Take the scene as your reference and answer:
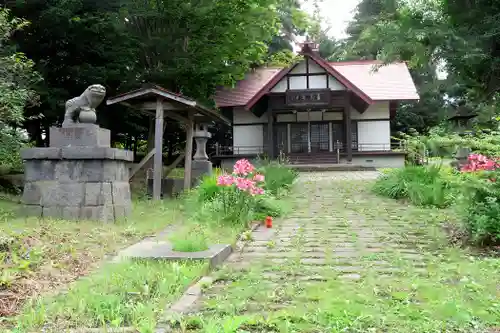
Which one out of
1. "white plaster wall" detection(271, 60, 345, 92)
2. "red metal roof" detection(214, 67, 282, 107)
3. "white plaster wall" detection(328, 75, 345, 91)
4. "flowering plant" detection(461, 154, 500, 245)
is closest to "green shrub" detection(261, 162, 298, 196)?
"flowering plant" detection(461, 154, 500, 245)

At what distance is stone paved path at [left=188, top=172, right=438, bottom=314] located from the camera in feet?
11.8

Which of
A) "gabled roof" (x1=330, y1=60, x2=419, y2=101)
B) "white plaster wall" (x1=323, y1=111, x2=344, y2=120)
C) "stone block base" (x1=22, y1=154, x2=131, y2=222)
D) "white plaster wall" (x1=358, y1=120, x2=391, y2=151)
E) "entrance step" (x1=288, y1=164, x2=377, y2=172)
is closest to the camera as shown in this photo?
"stone block base" (x1=22, y1=154, x2=131, y2=222)

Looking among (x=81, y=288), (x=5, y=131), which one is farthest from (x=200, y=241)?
(x=5, y=131)

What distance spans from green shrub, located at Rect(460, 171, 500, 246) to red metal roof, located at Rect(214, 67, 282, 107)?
17.2 metres

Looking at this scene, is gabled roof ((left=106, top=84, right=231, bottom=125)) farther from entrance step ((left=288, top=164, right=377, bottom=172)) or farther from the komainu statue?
entrance step ((left=288, top=164, right=377, bottom=172))

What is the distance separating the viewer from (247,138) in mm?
23516

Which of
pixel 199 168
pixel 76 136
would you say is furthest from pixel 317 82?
pixel 76 136

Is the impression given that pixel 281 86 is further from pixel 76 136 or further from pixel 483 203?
pixel 483 203

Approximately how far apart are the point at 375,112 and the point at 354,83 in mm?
2222

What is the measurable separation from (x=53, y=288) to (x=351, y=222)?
4.91 m

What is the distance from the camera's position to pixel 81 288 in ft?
12.0

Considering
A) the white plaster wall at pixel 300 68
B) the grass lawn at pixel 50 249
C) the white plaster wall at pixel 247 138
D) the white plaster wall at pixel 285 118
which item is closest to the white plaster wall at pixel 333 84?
the white plaster wall at pixel 300 68

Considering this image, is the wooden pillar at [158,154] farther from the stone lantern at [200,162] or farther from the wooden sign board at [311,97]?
the wooden sign board at [311,97]

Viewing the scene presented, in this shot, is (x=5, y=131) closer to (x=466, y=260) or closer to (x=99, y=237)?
(x=99, y=237)
